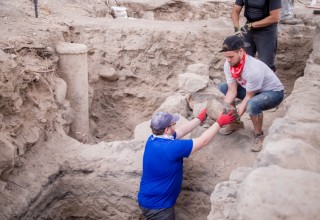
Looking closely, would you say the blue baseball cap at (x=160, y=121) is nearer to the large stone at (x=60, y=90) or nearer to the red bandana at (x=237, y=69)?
the red bandana at (x=237, y=69)

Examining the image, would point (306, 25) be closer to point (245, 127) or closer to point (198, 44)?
point (198, 44)

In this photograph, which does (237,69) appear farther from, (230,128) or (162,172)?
(162,172)

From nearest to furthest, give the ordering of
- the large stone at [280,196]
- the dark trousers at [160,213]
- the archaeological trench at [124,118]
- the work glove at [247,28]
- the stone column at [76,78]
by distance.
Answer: the large stone at [280,196], the archaeological trench at [124,118], the dark trousers at [160,213], the work glove at [247,28], the stone column at [76,78]

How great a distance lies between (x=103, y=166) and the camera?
4570 mm

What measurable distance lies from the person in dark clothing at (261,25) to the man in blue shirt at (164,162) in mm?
1481

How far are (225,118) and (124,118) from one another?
2.91 meters

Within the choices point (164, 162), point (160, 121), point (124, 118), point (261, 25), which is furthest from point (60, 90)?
point (261, 25)

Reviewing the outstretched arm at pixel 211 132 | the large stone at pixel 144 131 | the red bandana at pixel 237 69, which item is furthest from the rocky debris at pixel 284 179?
the large stone at pixel 144 131

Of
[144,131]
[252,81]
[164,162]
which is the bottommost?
[144,131]

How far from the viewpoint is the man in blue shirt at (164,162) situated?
3877 millimetres

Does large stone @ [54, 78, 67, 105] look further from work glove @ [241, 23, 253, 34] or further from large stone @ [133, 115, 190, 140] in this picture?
work glove @ [241, 23, 253, 34]

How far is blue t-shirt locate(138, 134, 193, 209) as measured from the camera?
3871 mm

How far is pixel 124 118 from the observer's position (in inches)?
262

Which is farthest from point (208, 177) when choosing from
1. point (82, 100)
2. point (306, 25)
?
point (306, 25)
